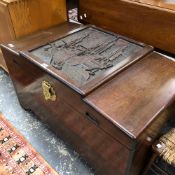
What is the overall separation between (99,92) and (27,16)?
69 centimetres

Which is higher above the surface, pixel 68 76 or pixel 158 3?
pixel 158 3

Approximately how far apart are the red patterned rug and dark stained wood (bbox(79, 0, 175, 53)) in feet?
2.83

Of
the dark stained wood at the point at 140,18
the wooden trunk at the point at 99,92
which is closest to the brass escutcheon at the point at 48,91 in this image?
the wooden trunk at the point at 99,92

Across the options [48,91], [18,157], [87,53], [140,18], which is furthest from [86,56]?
[18,157]

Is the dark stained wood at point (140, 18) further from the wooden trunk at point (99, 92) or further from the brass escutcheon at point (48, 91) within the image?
the brass escutcheon at point (48, 91)

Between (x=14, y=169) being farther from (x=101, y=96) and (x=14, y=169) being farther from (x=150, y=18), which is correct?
(x=150, y=18)

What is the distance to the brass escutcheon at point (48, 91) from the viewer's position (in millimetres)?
932

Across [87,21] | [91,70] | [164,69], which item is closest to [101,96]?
[91,70]

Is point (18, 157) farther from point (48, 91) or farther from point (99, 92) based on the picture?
point (99, 92)

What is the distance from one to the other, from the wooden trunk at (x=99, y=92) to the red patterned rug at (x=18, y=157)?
0.18 m

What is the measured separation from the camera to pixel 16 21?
3.75 ft

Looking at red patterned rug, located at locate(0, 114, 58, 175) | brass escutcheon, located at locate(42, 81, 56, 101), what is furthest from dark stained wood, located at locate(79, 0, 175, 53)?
red patterned rug, located at locate(0, 114, 58, 175)

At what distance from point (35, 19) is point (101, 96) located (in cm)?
72

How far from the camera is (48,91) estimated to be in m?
0.96
